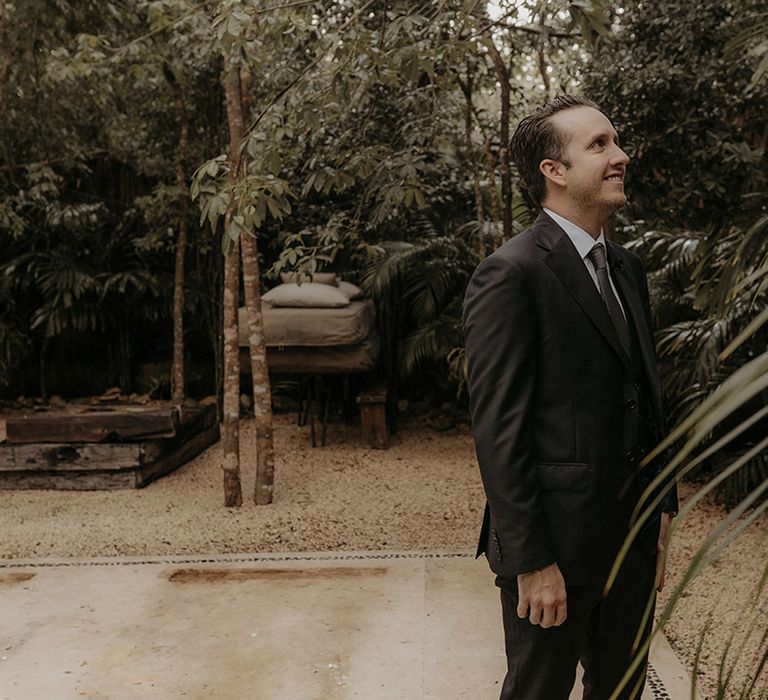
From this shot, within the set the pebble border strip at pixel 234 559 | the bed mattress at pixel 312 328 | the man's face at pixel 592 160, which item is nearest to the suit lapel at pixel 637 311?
the man's face at pixel 592 160

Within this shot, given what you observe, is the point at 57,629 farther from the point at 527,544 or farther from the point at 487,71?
the point at 487,71

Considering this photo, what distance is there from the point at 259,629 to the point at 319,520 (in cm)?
156

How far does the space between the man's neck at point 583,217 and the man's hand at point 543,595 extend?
668 millimetres

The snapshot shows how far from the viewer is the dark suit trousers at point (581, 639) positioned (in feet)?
5.63

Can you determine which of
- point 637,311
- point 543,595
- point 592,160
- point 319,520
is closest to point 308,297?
point 319,520

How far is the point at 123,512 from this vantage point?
5168 millimetres

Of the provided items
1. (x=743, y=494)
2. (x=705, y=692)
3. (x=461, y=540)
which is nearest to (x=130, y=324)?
(x=461, y=540)

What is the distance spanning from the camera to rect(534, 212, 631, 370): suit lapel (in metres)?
1.71

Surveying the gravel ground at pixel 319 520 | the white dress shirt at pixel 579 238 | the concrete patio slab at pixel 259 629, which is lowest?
the gravel ground at pixel 319 520

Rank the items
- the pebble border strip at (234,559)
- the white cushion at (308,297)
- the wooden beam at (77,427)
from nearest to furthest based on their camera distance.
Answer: the pebble border strip at (234,559) < the wooden beam at (77,427) < the white cushion at (308,297)

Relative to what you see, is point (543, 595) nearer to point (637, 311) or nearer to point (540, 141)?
point (637, 311)

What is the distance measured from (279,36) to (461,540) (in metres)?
2.61

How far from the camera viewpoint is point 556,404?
171cm

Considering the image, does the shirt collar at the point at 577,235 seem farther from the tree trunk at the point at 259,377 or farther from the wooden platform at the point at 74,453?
the wooden platform at the point at 74,453
